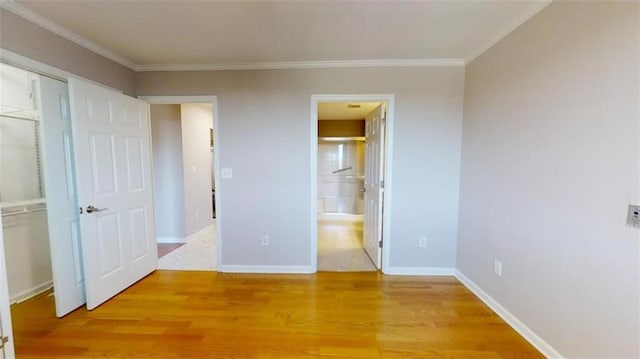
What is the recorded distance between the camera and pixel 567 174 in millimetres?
1608

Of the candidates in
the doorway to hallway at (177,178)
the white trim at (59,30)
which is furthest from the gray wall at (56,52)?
the doorway to hallway at (177,178)

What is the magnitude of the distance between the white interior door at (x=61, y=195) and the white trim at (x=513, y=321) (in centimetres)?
373

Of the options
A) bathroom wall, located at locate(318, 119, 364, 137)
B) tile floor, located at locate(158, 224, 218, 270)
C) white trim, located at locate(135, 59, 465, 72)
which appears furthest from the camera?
bathroom wall, located at locate(318, 119, 364, 137)

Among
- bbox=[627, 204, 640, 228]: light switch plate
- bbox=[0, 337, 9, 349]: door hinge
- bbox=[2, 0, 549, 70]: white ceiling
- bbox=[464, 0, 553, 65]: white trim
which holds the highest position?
bbox=[2, 0, 549, 70]: white ceiling

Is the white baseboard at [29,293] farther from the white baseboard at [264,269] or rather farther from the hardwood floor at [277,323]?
the white baseboard at [264,269]

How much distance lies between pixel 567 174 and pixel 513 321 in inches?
49.2

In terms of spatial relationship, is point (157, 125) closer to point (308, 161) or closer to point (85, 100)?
point (85, 100)

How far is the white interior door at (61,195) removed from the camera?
6.88 feet

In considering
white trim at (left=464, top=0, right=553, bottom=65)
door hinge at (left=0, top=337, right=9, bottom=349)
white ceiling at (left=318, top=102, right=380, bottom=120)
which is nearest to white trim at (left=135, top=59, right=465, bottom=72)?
white trim at (left=464, top=0, right=553, bottom=65)

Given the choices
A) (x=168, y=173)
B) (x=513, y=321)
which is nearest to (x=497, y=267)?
(x=513, y=321)

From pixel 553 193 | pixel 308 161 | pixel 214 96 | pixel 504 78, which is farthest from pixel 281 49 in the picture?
pixel 553 193

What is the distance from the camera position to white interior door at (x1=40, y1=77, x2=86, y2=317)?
6.88 feet

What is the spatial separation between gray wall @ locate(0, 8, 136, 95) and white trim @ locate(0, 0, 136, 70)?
0.09 ft

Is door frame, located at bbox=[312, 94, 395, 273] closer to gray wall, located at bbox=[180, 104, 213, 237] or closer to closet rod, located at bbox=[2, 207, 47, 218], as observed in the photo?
gray wall, located at bbox=[180, 104, 213, 237]
